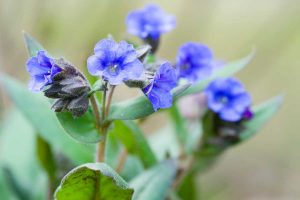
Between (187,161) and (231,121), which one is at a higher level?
(231,121)

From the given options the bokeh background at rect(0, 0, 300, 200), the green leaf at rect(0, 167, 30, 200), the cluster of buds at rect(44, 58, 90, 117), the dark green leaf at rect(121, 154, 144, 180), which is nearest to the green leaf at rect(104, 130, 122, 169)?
the dark green leaf at rect(121, 154, 144, 180)

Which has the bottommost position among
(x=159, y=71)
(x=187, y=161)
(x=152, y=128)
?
(x=152, y=128)

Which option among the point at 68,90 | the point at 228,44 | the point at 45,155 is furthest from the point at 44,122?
the point at 228,44

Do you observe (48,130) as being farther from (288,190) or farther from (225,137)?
(288,190)

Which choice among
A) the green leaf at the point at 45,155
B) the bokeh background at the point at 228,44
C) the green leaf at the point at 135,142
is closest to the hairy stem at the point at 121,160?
the green leaf at the point at 135,142

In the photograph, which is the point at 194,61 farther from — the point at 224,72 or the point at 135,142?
the point at 135,142

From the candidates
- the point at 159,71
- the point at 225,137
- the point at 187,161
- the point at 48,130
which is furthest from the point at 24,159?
the point at 159,71

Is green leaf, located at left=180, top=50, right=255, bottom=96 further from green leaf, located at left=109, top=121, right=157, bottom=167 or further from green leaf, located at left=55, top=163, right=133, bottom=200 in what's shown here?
green leaf, located at left=55, top=163, right=133, bottom=200
